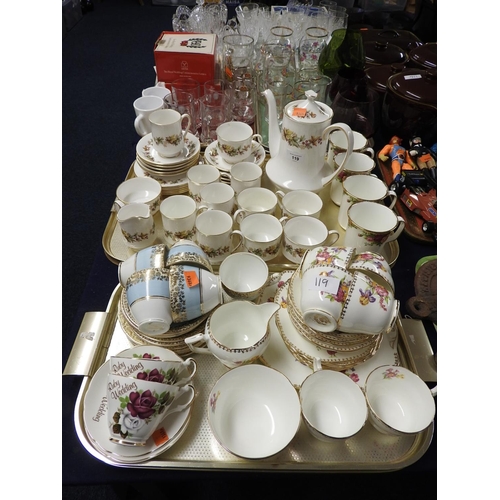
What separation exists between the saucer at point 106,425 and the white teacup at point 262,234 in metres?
0.33

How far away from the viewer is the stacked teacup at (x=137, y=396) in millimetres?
599

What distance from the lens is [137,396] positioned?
1.96 ft

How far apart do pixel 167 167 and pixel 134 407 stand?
2.28 ft

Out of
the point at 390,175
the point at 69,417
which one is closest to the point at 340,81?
the point at 390,175

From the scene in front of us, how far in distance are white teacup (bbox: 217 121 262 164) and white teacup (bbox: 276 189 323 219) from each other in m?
0.19

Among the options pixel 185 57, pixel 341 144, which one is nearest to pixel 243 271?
pixel 341 144

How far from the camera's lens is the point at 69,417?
72 centimetres

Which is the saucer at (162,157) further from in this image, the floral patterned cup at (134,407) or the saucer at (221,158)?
the floral patterned cup at (134,407)

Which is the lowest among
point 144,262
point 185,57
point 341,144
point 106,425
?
point 106,425

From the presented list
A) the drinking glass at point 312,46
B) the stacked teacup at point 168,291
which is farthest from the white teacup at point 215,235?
the drinking glass at point 312,46

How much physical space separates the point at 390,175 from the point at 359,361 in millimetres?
732

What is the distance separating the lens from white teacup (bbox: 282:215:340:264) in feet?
2.97

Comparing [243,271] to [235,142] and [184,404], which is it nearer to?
[184,404]

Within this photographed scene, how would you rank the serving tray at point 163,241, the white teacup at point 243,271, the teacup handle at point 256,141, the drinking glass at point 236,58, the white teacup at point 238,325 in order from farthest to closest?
the drinking glass at point 236,58
the teacup handle at point 256,141
the serving tray at point 163,241
the white teacup at point 243,271
the white teacup at point 238,325
